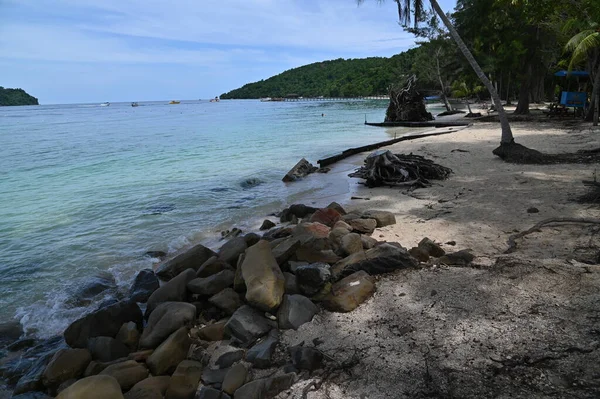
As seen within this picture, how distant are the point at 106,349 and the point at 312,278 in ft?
7.75

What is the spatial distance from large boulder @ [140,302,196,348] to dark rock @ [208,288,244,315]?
285mm

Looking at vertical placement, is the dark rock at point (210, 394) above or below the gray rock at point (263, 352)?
below

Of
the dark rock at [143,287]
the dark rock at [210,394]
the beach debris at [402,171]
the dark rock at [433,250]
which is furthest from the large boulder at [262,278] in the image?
the beach debris at [402,171]

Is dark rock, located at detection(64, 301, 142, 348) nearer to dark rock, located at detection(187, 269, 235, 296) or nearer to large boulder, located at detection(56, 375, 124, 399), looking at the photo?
dark rock, located at detection(187, 269, 235, 296)

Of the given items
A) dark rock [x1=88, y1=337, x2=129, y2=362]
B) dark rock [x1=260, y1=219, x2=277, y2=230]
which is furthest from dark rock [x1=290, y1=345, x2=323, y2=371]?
dark rock [x1=260, y1=219, x2=277, y2=230]

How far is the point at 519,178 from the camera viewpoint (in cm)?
949

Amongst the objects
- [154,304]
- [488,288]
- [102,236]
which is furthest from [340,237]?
[102,236]

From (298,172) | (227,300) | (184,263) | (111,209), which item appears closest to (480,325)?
(227,300)

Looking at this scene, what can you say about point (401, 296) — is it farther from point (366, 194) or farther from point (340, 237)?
point (366, 194)

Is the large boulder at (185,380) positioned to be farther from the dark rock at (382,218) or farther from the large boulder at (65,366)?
the dark rock at (382,218)

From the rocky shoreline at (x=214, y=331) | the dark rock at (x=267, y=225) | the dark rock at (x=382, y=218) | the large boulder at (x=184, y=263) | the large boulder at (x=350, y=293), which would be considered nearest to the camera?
the rocky shoreline at (x=214, y=331)

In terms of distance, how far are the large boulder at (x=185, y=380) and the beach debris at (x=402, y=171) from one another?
7911 millimetres

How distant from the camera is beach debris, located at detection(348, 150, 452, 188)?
1046 centimetres

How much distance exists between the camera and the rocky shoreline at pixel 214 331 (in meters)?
3.20
